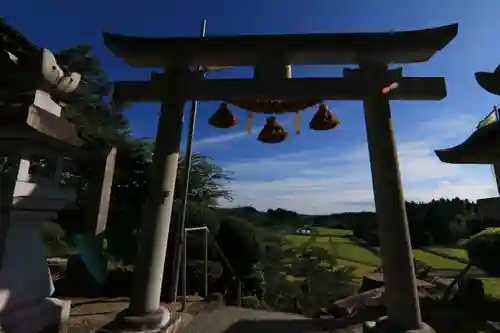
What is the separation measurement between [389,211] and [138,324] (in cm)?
345

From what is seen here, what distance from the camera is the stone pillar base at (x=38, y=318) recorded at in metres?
2.97

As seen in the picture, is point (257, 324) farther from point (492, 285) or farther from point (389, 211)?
point (492, 285)

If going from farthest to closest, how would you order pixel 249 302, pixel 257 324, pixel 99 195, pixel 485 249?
pixel 249 302
pixel 99 195
pixel 485 249
pixel 257 324

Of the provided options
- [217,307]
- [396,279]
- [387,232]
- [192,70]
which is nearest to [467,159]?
[387,232]

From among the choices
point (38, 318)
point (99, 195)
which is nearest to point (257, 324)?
point (38, 318)

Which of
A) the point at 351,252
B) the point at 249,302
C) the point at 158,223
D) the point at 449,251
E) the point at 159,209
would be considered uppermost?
the point at 159,209

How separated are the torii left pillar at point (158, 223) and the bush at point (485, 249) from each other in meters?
7.96

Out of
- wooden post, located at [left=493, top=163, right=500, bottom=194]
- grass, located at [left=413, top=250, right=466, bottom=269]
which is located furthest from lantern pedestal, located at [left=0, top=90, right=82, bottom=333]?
grass, located at [left=413, top=250, right=466, bottom=269]

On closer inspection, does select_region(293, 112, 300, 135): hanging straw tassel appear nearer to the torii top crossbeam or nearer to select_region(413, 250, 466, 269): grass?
the torii top crossbeam

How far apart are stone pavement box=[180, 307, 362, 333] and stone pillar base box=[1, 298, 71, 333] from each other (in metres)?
1.64

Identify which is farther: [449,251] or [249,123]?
[449,251]

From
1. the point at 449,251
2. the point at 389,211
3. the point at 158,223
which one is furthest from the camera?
the point at 449,251

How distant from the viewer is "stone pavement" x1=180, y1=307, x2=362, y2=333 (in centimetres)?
468

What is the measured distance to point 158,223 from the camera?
409 centimetres
